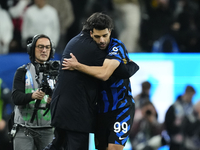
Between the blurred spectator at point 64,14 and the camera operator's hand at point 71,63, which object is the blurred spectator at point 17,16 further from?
the camera operator's hand at point 71,63

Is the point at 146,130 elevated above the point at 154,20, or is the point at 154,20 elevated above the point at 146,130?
the point at 154,20

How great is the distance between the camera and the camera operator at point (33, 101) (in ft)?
13.2

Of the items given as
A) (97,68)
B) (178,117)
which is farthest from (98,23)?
(178,117)

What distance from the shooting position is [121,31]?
23.4ft

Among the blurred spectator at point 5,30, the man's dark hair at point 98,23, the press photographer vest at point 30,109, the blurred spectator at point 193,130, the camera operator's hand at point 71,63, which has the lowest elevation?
the blurred spectator at point 193,130

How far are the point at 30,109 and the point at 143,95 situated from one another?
2.77 m

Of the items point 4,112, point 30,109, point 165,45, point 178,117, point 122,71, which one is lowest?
point 178,117

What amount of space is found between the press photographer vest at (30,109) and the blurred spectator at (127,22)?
3183mm

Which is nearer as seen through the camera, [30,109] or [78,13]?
[30,109]

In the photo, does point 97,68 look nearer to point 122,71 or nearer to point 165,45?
point 122,71

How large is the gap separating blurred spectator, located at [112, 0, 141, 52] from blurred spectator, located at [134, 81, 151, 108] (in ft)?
2.78

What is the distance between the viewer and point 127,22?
23.4 ft

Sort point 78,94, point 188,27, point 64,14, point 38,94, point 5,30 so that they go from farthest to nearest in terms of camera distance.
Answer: point 188,27, point 64,14, point 5,30, point 38,94, point 78,94

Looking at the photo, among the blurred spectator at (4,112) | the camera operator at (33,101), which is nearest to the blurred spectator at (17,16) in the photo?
the blurred spectator at (4,112)
